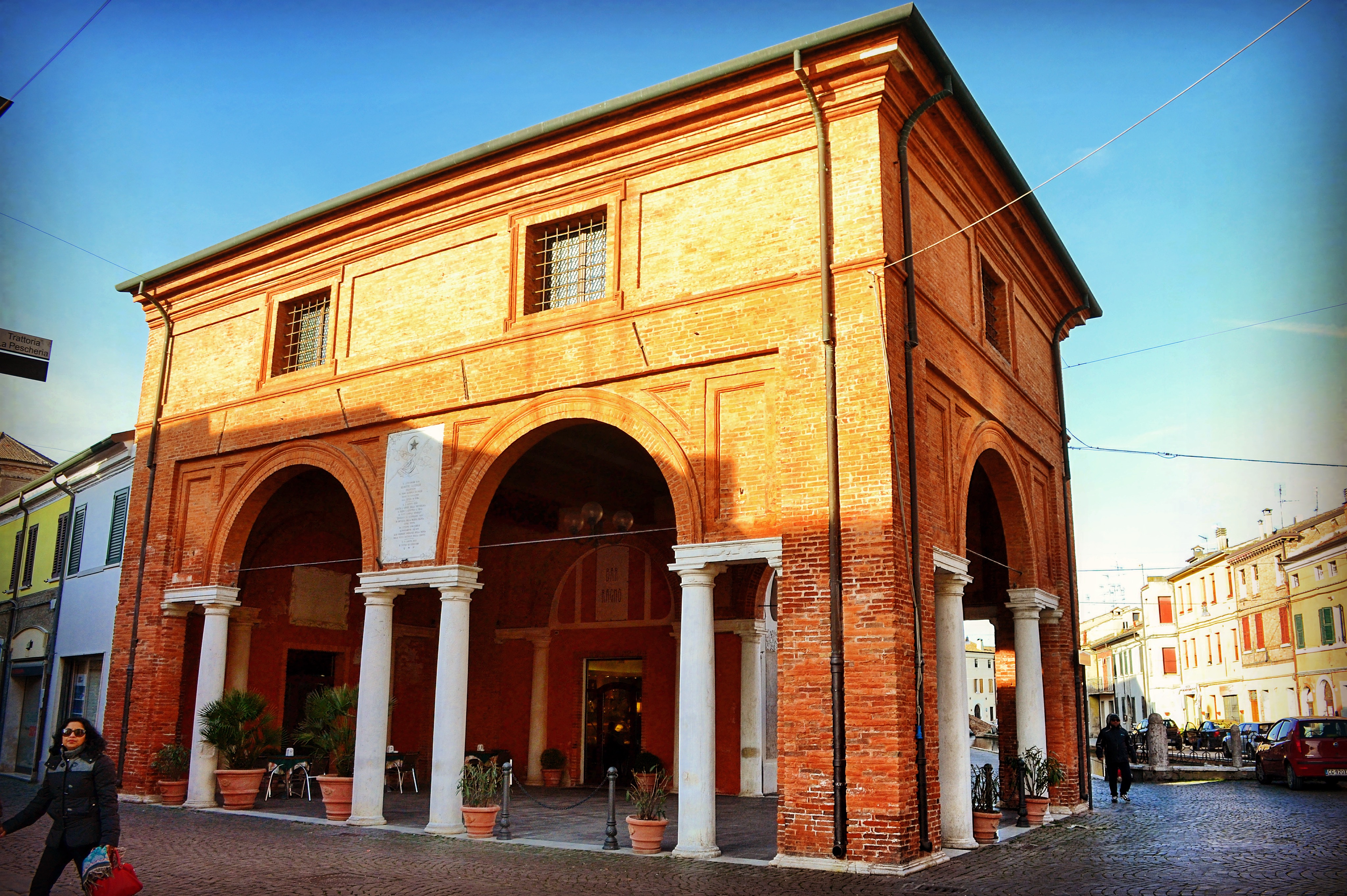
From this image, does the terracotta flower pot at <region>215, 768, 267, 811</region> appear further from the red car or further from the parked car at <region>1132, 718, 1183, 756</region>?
the parked car at <region>1132, 718, 1183, 756</region>

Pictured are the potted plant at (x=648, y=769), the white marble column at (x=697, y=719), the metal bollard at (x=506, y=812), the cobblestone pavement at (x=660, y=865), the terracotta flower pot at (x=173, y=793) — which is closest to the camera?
the cobblestone pavement at (x=660, y=865)

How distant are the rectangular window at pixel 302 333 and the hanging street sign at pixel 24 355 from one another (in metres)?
6.99

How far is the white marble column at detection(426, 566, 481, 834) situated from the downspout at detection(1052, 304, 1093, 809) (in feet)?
27.7

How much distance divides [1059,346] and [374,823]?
496 inches

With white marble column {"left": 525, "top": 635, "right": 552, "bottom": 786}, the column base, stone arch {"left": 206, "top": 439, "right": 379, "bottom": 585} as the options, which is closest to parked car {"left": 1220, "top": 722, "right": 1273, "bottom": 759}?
white marble column {"left": 525, "top": 635, "right": 552, "bottom": 786}

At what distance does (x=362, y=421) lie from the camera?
13680 mm

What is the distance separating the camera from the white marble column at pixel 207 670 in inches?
562

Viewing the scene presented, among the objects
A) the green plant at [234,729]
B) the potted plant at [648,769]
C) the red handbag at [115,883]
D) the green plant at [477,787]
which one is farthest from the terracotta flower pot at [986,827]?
the green plant at [234,729]

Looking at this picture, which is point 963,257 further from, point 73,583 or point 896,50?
point 73,583

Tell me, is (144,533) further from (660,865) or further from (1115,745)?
(1115,745)

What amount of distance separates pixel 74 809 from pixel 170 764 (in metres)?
9.61

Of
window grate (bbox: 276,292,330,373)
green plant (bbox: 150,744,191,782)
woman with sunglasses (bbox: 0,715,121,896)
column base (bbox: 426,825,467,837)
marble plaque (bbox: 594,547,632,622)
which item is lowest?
column base (bbox: 426,825,467,837)

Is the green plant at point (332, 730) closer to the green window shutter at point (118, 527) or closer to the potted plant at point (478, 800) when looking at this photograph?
the potted plant at point (478, 800)

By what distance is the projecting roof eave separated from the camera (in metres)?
10.2
